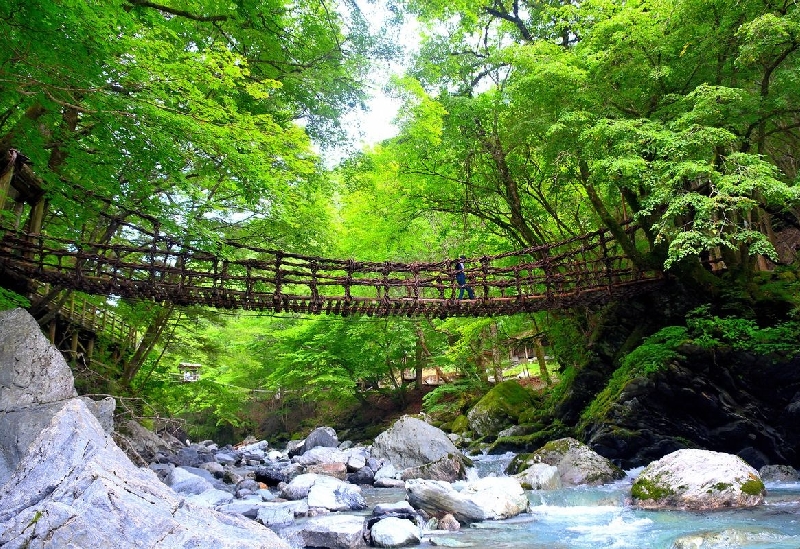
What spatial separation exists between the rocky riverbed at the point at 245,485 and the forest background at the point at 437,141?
1374mm

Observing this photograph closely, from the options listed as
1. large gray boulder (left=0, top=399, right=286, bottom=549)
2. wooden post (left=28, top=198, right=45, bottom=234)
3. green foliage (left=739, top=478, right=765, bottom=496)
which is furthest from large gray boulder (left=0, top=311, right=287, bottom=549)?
wooden post (left=28, top=198, right=45, bottom=234)

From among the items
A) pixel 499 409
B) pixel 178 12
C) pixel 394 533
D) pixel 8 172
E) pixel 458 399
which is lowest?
pixel 394 533

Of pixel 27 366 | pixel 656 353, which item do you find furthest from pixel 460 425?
pixel 27 366

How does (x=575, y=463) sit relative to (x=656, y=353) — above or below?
below

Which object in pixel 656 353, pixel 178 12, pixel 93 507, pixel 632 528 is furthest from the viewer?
pixel 656 353

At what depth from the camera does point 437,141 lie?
10047mm

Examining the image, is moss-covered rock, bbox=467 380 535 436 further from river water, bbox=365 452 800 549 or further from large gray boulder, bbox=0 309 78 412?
large gray boulder, bbox=0 309 78 412

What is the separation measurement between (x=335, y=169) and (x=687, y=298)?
7146 mm

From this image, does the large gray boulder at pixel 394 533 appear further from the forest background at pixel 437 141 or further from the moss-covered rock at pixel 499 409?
the moss-covered rock at pixel 499 409

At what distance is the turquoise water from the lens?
154 inches

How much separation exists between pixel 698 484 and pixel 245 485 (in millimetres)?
6109

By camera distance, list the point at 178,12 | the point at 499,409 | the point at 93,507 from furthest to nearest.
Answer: the point at 499,409 < the point at 178,12 < the point at 93,507

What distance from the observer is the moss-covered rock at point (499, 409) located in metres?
12.2

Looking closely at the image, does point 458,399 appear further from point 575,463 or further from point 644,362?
point 575,463
